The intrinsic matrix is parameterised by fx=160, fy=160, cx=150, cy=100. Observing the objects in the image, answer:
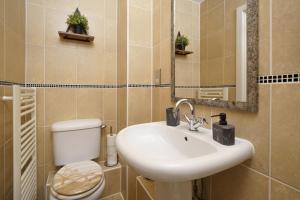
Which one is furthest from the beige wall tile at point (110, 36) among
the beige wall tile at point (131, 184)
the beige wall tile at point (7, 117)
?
Answer: the beige wall tile at point (131, 184)

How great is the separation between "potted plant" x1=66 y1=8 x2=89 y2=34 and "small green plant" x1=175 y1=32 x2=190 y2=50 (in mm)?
877

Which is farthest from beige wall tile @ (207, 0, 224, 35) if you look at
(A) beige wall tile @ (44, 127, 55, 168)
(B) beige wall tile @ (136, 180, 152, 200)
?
(A) beige wall tile @ (44, 127, 55, 168)

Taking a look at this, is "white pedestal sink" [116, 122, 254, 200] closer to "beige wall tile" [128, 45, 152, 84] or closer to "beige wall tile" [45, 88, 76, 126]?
"beige wall tile" [128, 45, 152, 84]

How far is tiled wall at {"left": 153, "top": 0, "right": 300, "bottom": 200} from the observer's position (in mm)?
515

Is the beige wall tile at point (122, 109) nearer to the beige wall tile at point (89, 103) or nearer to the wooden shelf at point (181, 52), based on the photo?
the beige wall tile at point (89, 103)

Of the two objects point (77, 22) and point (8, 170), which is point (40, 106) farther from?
point (77, 22)

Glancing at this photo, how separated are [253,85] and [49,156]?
165 cm

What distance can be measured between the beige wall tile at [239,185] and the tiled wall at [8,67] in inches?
46.9

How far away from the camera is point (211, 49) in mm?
900

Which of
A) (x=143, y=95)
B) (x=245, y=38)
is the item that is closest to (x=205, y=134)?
(x=245, y=38)

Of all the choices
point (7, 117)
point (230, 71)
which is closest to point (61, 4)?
point (7, 117)

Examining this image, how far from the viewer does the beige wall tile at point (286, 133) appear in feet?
1.68

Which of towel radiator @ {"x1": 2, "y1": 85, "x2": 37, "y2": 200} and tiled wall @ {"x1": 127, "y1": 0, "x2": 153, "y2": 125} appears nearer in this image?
towel radiator @ {"x1": 2, "y1": 85, "x2": 37, "y2": 200}

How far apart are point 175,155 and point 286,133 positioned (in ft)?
1.50
